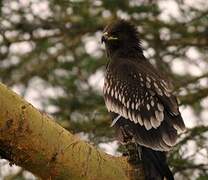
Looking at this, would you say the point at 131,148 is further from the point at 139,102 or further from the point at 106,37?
the point at 106,37

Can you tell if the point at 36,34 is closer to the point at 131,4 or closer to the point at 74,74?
the point at 74,74

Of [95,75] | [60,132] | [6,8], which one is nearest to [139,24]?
[95,75]

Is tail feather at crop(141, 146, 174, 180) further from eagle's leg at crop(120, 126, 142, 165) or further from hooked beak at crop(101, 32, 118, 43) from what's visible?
hooked beak at crop(101, 32, 118, 43)

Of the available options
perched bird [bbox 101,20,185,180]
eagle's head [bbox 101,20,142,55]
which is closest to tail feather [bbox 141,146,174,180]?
perched bird [bbox 101,20,185,180]

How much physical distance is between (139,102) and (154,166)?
26.5 inches

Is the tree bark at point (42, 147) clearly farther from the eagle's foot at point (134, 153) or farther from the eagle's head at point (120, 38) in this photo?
the eagle's head at point (120, 38)

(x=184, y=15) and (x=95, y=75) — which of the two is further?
(x=95, y=75)

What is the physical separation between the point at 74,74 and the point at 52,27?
23.7 inches

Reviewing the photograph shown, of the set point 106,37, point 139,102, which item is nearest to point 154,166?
point 139,102

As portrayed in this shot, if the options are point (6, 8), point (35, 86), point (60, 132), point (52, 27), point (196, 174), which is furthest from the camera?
point (35, 86)

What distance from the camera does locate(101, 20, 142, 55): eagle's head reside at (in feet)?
19.7

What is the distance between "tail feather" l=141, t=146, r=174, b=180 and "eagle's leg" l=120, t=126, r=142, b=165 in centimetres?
5

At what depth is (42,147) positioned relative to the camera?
3.84 meters

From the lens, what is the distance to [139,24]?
7.05 meters
